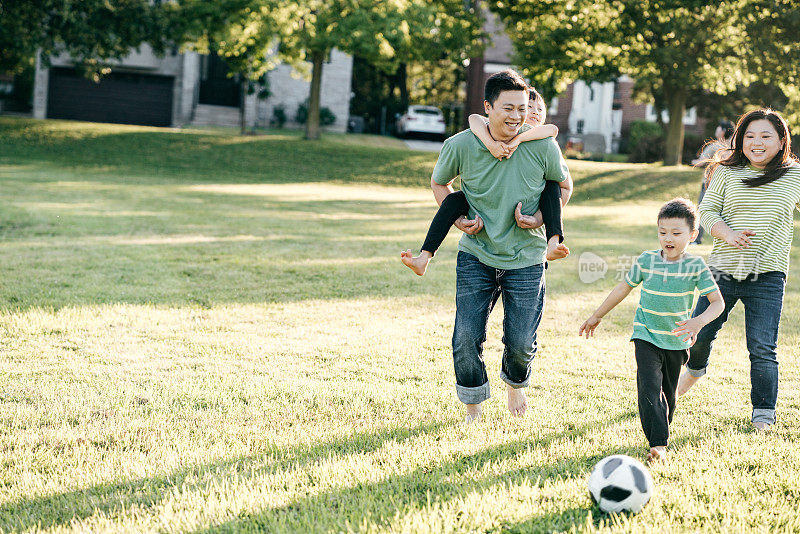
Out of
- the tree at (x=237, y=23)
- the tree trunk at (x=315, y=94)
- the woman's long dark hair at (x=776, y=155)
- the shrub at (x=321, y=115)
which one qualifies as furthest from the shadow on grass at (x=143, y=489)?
Answer: the shrub at (x=321, y=115)

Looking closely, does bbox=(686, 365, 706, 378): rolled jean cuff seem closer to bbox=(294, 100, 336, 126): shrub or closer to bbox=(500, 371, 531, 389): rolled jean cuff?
bbox=(500, 371, 531, 389): rolled jean cuff

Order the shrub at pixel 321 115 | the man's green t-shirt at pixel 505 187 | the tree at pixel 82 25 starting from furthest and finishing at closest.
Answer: the shrub at pixel 321 115
the tree at pixel 82 25
the man's green t-shirt at pixel 505 187

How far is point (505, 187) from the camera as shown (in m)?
3.99

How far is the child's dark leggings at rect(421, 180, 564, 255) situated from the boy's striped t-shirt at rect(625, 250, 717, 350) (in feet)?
1.57

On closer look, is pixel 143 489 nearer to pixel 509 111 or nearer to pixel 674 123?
pixel 509 111

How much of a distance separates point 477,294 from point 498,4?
25.7 m

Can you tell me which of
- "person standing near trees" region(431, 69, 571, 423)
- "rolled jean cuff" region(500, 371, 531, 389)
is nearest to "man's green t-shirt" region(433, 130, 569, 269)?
"person standing near trees" region(431, 69, 571, 423)

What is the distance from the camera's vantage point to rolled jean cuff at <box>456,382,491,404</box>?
424cm

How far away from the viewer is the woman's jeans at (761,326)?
447cm

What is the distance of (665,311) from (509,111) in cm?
124

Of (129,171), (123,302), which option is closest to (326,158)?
(129,171)

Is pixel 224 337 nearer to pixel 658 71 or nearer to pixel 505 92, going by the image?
pixel 505 92

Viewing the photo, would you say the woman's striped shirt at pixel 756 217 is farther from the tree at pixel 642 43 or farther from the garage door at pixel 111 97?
the garage door at pixel 111 97

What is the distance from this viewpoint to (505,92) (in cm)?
387
